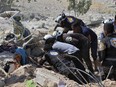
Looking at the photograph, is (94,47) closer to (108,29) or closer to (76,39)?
(76,39)

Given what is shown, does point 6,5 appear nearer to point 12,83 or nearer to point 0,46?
point 0,46

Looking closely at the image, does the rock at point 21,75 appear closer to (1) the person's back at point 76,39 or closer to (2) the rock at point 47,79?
(2) the rock at point 47,79

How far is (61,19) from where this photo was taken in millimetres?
8164

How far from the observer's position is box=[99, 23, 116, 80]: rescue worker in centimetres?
612

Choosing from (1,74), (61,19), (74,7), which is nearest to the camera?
(1,74)

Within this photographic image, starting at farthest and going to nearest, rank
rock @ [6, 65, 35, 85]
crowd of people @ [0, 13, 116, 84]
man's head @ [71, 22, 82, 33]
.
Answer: man's head @ [71, 22, 82, 33], crowd of people @ [0, 13, 116, 84], rock @ [6, 65, 35, 85]

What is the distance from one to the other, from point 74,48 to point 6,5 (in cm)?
2051

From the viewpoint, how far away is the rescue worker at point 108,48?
612cm

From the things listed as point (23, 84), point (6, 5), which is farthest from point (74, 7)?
point (23, 84)

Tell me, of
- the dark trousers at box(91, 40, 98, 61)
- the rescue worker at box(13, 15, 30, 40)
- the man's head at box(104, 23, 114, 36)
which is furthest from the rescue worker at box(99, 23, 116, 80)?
the rescue worker at box(13, 15, 30, 40)

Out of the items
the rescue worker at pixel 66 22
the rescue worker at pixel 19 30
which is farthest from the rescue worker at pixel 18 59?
the rescue worker at pixel 19 30

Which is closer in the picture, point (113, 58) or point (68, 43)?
point (113, 58)

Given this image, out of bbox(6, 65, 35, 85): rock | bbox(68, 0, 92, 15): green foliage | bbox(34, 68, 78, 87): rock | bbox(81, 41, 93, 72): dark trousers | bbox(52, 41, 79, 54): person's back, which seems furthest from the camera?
bbox(68, 0, 92, 15): green foliage

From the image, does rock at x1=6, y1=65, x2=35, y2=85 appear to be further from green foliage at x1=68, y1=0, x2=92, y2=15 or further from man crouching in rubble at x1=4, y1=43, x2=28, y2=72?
green foliage at x1=68, y1=0, x2=92, y2=15
